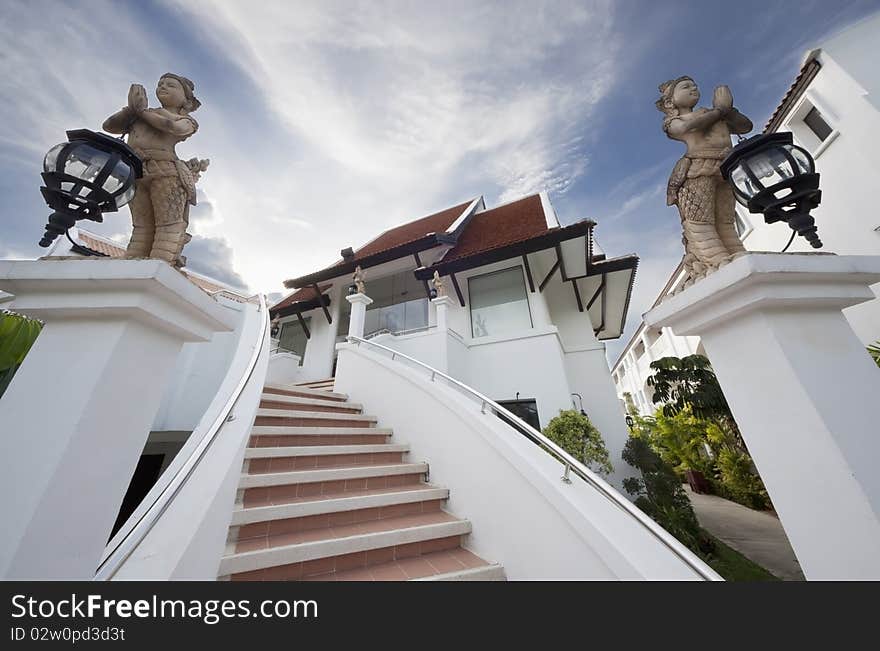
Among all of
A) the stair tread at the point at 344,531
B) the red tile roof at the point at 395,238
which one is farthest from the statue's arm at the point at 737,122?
the red tile roof at the point at 395,238

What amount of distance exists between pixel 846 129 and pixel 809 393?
11.4 meters

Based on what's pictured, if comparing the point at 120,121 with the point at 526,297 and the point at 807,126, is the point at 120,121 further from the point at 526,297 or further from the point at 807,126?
the point at 807,126

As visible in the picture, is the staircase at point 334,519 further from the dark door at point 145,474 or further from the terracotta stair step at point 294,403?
the dark door at point 145,474

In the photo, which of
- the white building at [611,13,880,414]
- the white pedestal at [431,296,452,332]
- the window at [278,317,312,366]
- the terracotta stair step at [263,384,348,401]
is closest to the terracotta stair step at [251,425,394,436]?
the terracotta stair step at [263,384,348,401]

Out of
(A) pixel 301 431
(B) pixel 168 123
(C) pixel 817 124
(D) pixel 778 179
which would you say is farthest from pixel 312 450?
(C) pixel 817 124

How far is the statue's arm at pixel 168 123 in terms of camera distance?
4.92ft

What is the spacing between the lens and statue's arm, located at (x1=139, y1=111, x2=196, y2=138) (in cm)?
150

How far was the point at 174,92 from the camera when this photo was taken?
1.65 m

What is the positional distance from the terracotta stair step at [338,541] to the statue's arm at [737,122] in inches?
133

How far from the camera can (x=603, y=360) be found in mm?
7676

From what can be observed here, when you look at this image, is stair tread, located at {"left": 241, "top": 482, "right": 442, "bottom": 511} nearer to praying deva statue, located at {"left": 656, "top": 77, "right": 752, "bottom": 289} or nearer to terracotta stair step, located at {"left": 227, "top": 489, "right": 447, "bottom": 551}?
terracotta stair step, located at {"left": 227, "top": 489, "right": 447, "bottom": 551}

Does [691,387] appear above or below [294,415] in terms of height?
above
